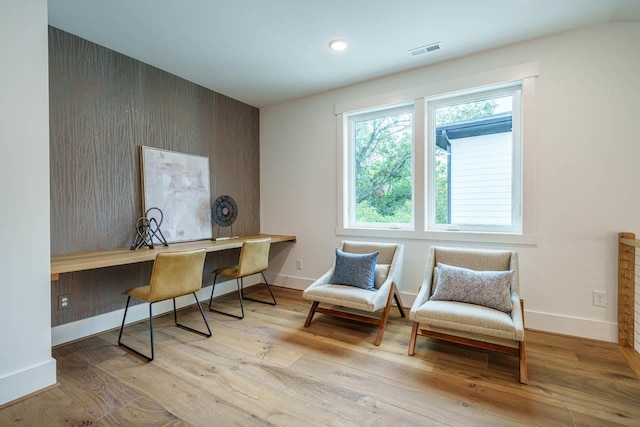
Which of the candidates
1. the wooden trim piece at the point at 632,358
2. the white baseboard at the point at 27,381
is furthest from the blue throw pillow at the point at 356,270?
the white baseboard at the point at 27,381

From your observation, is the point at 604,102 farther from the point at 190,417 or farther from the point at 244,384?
the point at 190,417

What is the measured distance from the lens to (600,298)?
2531 millimetres

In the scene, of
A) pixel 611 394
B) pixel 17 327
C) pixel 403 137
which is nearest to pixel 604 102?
pixel 403 137

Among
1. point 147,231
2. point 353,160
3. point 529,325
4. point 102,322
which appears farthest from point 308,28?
point 529,325

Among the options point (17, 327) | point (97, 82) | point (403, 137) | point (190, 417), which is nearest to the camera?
point (190, 417)

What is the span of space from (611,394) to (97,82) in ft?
14.6

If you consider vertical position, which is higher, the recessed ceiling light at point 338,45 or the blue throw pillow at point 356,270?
the recessed ceiling light at point 338,45

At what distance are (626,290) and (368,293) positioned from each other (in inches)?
78.8

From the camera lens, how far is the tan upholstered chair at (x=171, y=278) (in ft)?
7.50

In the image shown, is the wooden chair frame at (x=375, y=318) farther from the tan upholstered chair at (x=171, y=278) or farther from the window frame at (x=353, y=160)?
the tan upholstered chair at (x=171, y=278)

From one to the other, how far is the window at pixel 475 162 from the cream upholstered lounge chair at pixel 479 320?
0.52 m

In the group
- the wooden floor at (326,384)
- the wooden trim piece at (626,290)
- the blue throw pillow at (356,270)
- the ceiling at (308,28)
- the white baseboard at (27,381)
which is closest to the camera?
the wooden floor at (326,384)

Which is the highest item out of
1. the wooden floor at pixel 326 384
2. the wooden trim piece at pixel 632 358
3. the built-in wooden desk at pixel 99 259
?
the built-in wooden desk at pixel 99 259

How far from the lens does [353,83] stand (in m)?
3.65
